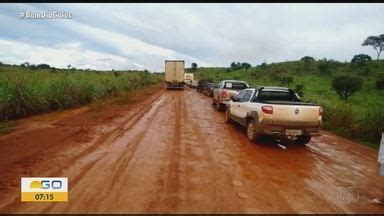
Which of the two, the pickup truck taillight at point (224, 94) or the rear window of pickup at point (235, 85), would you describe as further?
the rear window of pickup at point (235, 85)

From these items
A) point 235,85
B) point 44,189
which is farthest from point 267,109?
point 235,85

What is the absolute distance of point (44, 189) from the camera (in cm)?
504

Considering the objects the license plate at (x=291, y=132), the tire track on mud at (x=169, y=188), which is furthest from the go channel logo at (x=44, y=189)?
the license plate at (x=291, y=132)

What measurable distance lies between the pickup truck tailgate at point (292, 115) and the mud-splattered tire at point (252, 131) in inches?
29.2

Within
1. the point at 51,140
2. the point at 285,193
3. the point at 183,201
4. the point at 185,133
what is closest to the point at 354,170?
the point at 285,193

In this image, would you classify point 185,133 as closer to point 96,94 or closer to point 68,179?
point 68,179

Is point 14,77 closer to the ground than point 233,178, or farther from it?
farther from it

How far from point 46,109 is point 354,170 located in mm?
12061

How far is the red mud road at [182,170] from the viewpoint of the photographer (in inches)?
184

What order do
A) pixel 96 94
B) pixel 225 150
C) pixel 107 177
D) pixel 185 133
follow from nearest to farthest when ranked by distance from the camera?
pixel 107 177, pixel 225 150, pixel 185 133, pixel 96 94

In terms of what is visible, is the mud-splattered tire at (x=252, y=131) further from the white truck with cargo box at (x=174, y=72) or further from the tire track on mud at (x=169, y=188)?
the white truck with cargo box at (x=174, y=72)

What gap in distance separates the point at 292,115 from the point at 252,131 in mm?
1384

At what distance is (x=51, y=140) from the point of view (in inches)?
330

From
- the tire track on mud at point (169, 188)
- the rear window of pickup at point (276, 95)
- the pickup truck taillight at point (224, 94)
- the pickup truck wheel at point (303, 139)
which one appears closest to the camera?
the tire track on mud at point (169, 188)
